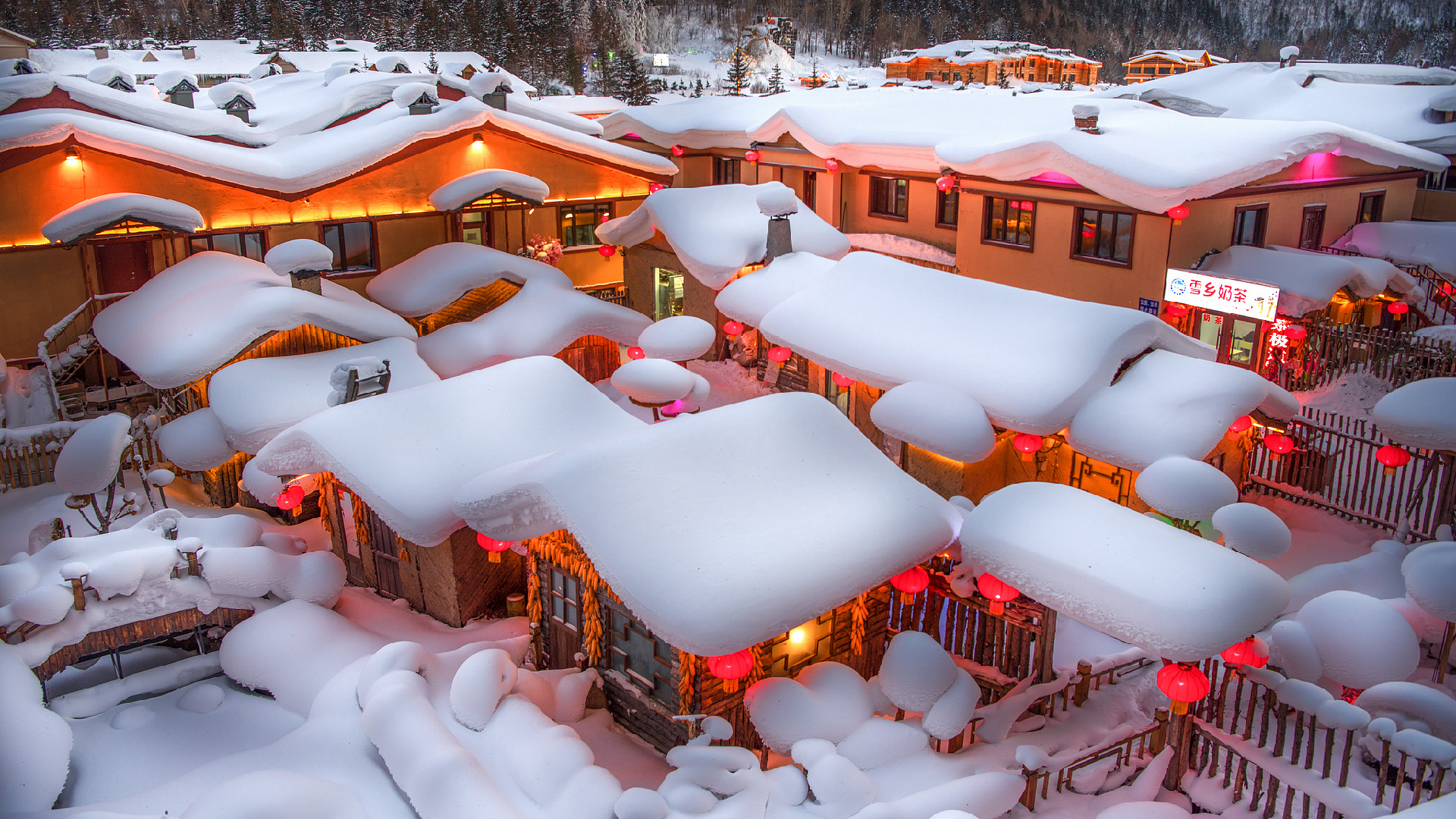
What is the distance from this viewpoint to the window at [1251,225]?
62.6 feet

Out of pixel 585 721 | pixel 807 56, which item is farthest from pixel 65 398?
pixel 807 56

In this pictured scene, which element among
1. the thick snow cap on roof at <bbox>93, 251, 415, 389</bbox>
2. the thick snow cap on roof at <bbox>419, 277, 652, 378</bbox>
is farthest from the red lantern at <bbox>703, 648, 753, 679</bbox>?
the thick snow cap on roof at <bbox>93, 251, 415, 389</bbox>

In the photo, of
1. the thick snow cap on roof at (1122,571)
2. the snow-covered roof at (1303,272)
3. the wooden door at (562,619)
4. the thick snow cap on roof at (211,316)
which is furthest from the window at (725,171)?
the thick snow cap on roof at (1122,571)

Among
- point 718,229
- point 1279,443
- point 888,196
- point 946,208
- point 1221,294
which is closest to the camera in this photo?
point 1279,443

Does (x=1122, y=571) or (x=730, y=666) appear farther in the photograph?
(x=730, y=666)

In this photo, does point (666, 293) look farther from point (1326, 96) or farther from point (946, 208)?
point (1326, 96)

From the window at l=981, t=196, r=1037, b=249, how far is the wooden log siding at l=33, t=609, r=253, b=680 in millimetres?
17234

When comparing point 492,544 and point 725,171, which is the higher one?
point 725,171

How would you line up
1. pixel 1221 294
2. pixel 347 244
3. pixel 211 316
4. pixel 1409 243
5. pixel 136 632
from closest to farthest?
1. pixel 136 632
2. pixel 1221 294
3. pixel 211 316
4. pixel 1409 243
5. pixel 347 244

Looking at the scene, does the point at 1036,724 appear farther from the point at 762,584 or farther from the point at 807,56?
the point at 807,56

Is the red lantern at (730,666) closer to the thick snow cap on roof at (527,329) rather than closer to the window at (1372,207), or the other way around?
the thick snow cap on roof at (527,329)

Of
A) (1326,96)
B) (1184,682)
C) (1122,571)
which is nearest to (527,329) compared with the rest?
(1122,571)

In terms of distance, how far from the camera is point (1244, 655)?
30.5ft

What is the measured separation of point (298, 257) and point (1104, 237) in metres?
16.3
